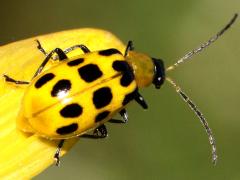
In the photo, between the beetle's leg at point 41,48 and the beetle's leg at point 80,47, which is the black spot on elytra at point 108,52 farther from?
the beetle's leg at point 41,48

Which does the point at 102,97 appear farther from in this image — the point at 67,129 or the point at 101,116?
the point at 67,129

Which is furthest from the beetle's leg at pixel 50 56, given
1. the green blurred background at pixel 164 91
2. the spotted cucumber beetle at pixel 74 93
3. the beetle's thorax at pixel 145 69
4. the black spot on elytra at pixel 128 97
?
the green blurred background at pixel 164 91

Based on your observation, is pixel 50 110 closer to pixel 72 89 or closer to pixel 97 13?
pixel 72 89

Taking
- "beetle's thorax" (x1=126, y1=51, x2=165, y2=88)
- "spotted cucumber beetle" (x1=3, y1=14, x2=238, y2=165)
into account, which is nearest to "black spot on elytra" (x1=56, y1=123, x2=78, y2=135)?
"spotted cucumber beetle" (x1=3, y1=14, x2=238, y2=165)

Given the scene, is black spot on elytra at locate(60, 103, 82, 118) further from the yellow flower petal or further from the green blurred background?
the green blurred background

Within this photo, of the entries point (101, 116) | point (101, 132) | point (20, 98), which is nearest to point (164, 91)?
point (101, 132)
